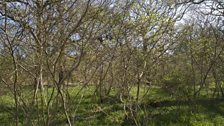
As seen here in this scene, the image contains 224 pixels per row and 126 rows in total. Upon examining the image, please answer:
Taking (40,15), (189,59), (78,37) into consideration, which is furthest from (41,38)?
(189,59)

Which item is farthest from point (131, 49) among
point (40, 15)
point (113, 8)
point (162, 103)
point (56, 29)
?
point (162, 103)

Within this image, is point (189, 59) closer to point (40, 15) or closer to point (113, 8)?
point (113, 8)

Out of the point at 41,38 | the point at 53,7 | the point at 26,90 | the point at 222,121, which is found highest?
the point at 53,7

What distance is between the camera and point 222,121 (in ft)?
37.2

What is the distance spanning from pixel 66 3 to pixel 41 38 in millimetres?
563

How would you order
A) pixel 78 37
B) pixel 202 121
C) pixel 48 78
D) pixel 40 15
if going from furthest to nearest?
pixel 202 121 → pixel 48 78 → pixel 78 37 → pixel 40 15

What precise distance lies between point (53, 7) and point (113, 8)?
49.8 inches

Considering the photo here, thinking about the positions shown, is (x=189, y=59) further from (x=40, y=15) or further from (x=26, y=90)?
(x=40, y=15)

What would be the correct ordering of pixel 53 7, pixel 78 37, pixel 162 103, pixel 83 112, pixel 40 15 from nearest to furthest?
pixel 40 15, pixel 53 7, pixel 78 37, pixel 83 112, pixel 162 103

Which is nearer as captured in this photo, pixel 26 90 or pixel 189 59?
pixel 26 90

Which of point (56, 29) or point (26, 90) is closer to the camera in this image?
point (56, 29)

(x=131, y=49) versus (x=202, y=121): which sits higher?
(x=131, y=49)

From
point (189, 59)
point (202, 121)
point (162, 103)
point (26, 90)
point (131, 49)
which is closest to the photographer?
point (26, 90)

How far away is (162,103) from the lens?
13.9m
